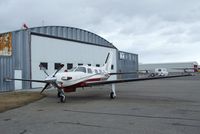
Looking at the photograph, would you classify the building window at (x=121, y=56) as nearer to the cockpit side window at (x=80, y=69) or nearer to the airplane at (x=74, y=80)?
the airplane at (x=74, y=80)

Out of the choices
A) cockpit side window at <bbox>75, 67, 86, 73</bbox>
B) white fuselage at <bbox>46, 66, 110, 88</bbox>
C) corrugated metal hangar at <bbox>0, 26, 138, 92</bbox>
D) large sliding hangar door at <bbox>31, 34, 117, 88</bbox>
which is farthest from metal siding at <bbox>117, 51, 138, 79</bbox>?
cockpit side window at <bbox>75, 67, 86, 73</bbox>

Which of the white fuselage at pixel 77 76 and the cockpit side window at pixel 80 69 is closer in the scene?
the white fuselage at pixel 77 76

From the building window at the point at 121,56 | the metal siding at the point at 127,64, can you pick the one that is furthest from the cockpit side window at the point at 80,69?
the building window at the point at 121,56

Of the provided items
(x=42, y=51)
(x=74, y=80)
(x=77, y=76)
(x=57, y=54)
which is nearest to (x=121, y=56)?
(x=57, y=54)

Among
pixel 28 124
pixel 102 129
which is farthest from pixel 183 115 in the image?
pixel 28 124

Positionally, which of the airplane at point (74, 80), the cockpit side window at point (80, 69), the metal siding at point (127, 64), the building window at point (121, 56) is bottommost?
the airplane at point (74, 80)

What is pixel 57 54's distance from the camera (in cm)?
2648

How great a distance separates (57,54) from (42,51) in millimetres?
2425

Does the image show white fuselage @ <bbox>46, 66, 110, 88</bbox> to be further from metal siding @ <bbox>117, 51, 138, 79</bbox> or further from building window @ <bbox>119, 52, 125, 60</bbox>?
building window @ <bbox>119, 52, 125, 60</bbox>

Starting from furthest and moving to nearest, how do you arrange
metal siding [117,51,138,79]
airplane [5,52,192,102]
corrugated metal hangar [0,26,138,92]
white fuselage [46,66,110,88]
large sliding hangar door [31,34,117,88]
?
metal siding [117,51,138,79] → large sliding hangar door [31,34,117,88] → corrugated metal hangar [0,26,138,92] → white fuselage [46,66,110,88] → airplane [5,52,192,102]

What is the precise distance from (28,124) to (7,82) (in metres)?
14.4

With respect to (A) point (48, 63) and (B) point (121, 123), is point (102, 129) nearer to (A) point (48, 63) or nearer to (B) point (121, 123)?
(B) point (121, 123)

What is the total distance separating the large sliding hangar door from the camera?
23598mm

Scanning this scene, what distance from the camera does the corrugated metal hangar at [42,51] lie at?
20984 mm
